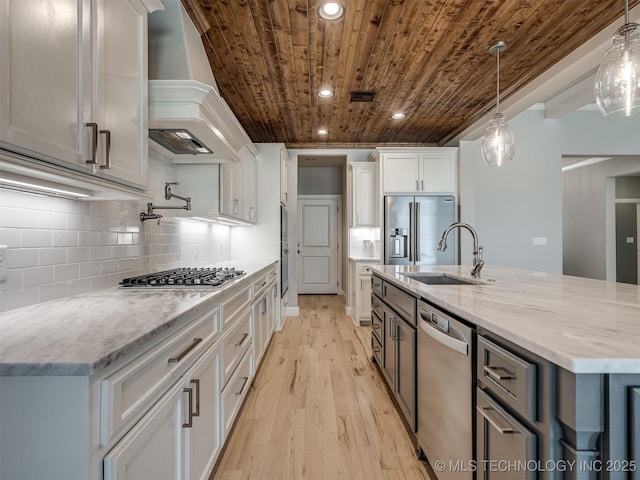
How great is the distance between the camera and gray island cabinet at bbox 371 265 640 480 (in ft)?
2.29

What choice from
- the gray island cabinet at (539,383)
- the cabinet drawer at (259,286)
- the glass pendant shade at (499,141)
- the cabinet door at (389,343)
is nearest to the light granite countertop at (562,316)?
the gray island cabinet at (539,383)

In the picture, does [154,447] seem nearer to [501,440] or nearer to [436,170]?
[501,440]

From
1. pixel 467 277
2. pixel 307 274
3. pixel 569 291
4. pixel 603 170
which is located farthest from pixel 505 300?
pixel 603 170

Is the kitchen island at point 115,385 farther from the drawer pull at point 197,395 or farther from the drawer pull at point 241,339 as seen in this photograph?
the drawer pull at point 241,339

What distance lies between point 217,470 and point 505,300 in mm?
1600

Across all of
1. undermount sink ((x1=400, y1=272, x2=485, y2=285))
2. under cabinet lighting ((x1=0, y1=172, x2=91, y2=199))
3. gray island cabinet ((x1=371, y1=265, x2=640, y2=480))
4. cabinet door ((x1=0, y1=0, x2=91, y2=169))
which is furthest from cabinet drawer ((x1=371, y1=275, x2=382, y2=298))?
cabinet door ((x1=0, y1=0, x2=91, y2=169))

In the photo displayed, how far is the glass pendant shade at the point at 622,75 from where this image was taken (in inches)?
62.0

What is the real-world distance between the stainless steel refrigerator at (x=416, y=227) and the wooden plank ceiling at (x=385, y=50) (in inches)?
41.8

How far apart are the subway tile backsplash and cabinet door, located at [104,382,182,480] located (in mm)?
680

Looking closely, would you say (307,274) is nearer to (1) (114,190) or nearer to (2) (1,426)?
(1) (114,190)

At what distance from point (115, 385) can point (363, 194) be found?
4.28 meters

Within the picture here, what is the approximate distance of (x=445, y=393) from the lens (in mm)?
1360

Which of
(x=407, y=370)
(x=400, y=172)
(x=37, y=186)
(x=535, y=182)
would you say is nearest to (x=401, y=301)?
(x=407, y=370)

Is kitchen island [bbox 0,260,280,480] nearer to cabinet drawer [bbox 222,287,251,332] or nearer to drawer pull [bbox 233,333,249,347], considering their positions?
cabinet drawer [bbox 222,287,251,332]
